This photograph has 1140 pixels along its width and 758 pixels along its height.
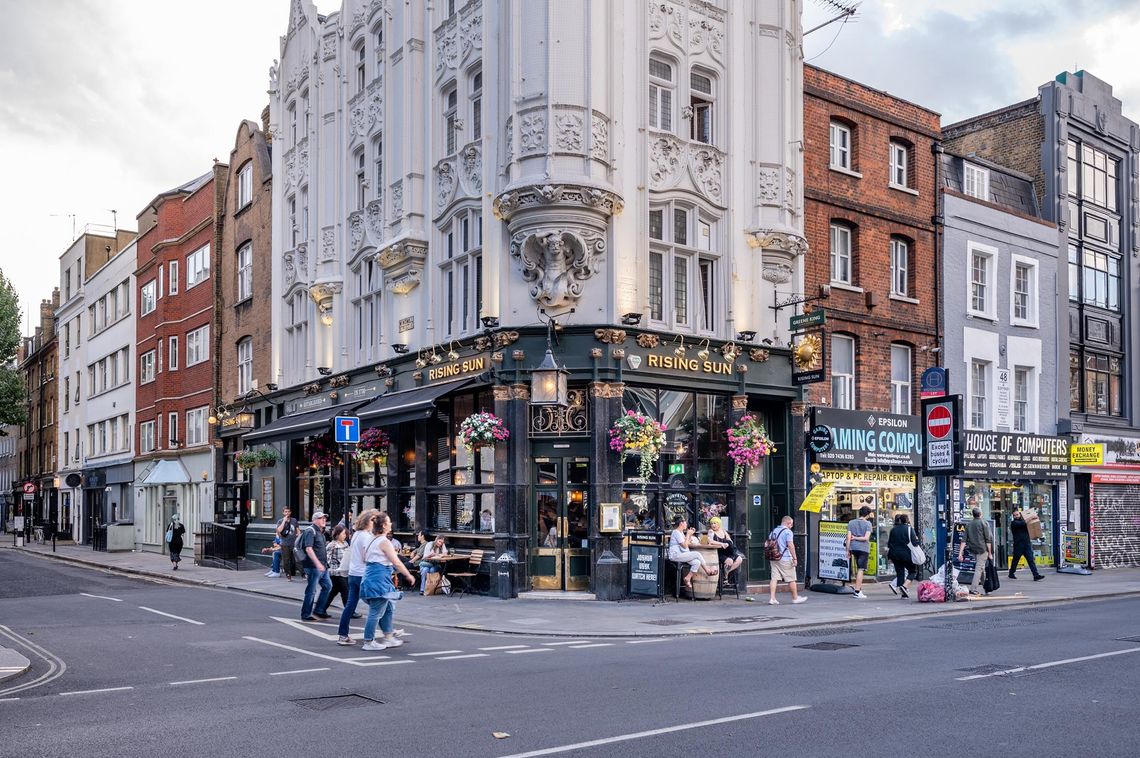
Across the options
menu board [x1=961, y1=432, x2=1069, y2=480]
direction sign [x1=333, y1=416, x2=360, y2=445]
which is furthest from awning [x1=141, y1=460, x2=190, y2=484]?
menu board [x1=961, y1=432, x2=1069, y2=480]

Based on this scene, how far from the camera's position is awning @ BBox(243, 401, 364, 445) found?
25.8 meters

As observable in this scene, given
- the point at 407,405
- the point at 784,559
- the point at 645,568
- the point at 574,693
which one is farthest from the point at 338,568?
the point at 574,693

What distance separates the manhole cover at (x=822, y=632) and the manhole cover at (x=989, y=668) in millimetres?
3927

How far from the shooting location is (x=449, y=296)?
24.0 m

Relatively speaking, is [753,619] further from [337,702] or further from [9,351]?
[9,351]

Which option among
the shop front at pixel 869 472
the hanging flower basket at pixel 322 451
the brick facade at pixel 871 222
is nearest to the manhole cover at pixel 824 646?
the shop front at pixel 869 472

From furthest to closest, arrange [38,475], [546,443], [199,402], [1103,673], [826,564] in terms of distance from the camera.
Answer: [38,475] < [199,402] < [826,564] < [546,443] < [1103,673]

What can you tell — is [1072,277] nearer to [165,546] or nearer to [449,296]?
[449,296]

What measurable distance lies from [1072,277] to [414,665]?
26.6 meters

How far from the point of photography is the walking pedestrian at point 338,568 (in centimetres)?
1602

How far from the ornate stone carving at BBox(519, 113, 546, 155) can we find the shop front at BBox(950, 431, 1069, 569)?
45.2 feet

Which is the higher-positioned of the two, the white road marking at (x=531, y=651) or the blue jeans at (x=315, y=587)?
the blue jeans at (x=315, y=587)

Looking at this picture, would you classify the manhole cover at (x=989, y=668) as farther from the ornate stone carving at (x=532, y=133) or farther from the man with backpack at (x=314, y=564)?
the ornate stone carving at (x=532, y=133)

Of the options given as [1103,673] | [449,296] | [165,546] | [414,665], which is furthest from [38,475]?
[1103,673]
